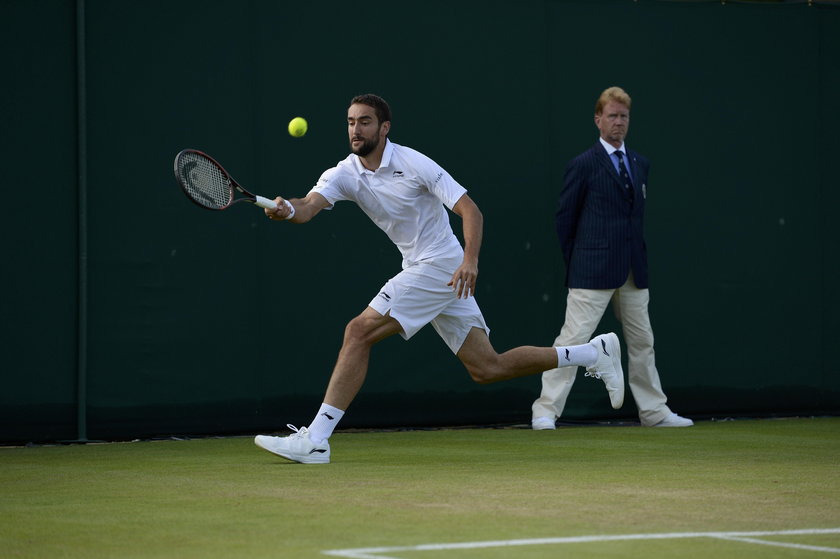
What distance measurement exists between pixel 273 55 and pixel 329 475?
3.55 metres

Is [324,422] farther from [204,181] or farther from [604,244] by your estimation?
[604,244]

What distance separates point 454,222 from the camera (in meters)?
10.3

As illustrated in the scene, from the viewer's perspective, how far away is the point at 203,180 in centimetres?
745

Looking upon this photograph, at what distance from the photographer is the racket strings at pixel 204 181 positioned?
731cm

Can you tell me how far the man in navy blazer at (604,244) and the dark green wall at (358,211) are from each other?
0.47 m

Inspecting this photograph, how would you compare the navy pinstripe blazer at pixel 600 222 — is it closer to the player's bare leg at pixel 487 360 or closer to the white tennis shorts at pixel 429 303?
the player's bare leg at pixel 487 360

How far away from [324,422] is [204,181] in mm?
1333

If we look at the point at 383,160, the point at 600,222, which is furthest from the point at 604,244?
the point at 383,160

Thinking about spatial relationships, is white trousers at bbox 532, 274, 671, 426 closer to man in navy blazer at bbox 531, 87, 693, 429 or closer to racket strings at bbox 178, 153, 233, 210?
man in navy blazer at bbox 531, 87, 693, 429

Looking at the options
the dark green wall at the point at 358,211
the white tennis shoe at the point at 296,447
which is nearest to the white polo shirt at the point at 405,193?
the white tennis shoe at the point at 296,447

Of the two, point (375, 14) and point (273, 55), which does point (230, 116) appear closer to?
point (273, 55)

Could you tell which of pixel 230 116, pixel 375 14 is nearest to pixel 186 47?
pixel 230 116

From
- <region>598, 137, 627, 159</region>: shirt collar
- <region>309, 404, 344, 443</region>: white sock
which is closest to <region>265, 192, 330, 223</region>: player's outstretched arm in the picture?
<region>309, 404, 344, 443</region>: white sock

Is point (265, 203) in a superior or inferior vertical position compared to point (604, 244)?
superior
